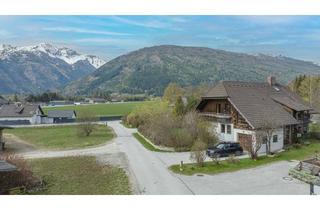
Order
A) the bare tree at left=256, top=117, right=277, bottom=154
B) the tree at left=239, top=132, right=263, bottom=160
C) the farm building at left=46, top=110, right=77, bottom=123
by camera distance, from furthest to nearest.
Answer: the farm building at left=46, top=110, right=77, bottom=123 < the bare tree at left=256, top=117, right=277, bottom=154 < the tree at left=239, top=132, right=263, bottom=160

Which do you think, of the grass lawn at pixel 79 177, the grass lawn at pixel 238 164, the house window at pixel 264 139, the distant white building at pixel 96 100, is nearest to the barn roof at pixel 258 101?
the house window at pixel 264 139

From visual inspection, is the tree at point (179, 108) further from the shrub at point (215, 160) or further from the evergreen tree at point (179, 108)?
the shrub at point (215, 160)

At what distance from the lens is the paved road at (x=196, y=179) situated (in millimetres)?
18844

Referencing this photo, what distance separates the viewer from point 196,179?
2130 centimetres

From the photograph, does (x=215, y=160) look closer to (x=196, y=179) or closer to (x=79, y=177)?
(x=196, y=179)

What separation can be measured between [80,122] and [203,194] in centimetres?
3285

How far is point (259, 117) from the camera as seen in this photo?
31.8 metres

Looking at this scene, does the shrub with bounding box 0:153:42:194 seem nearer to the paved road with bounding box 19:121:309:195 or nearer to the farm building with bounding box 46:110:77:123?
the paved road with bounding box 19:121:309:195

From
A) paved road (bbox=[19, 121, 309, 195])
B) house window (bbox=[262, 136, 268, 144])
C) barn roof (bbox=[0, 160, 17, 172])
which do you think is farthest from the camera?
house window (bbox=[262, 136, 268, 144])

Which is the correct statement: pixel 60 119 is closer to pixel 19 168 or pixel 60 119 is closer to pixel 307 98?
pixel 307 98

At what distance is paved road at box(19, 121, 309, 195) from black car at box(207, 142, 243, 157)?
212cm

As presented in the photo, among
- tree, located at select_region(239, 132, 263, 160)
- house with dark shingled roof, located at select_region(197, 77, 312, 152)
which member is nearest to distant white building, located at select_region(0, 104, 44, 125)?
house with dark shingled roof, located at select_region(197, 77, 312, 152)

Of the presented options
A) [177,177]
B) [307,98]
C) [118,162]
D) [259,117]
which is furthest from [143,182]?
[307,98]

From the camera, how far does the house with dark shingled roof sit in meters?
32.0
